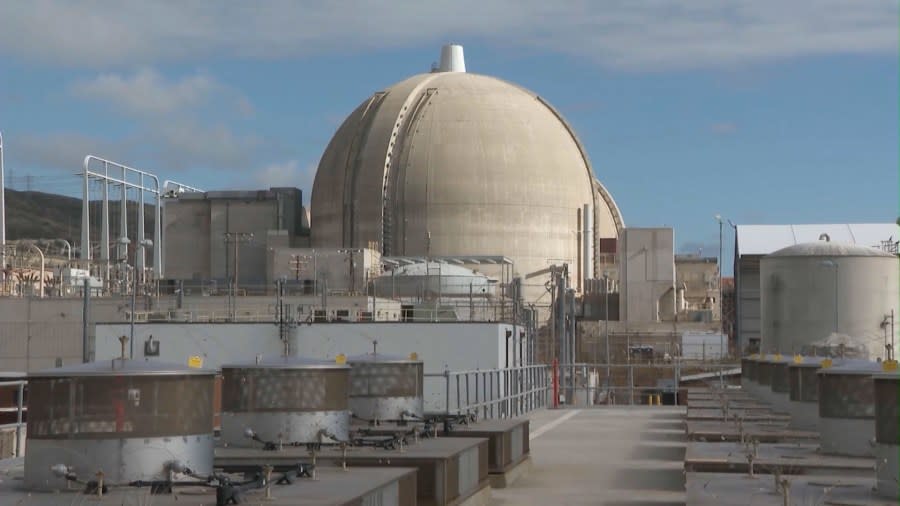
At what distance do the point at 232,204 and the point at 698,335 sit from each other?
2920 cm

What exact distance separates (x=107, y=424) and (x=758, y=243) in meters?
85.1

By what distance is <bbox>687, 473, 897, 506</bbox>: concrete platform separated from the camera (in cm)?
1351

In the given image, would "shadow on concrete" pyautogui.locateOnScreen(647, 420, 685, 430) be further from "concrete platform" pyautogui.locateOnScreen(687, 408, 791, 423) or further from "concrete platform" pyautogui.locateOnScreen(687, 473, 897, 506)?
"concrete platform" pyautogui.locateOnScreen(687, 473, 897, 506)

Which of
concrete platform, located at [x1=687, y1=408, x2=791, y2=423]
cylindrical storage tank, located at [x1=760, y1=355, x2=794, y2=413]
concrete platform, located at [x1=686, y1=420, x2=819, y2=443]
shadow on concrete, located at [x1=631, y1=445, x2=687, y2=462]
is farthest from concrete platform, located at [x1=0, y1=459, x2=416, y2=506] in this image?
cylindrical storage tank, located at [x1=760, y1=355, x2=794, y2=413]

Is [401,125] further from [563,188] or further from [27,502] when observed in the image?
[27,502]

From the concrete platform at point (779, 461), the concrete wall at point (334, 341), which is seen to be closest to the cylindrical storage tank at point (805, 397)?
the concrete platform at point (779, 461)

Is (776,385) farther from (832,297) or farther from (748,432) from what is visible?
(832,297)

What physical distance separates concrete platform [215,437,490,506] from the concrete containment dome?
67039 mm

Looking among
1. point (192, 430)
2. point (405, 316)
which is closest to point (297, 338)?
point (405, 316)

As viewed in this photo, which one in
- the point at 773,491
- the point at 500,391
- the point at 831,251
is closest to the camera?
the point at 773,491

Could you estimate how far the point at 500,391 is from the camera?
41.4 meters

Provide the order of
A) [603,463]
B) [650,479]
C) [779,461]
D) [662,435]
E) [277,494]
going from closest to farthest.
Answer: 1. [277,494]
2. [779,461]
3. [650,479]
4. [603,463]
5. [662,435]

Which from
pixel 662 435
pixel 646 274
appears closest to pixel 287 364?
pixel 662 435

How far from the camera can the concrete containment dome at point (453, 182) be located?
85750 millimetres
